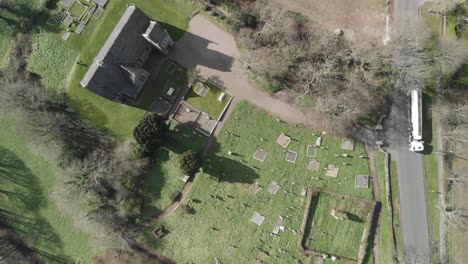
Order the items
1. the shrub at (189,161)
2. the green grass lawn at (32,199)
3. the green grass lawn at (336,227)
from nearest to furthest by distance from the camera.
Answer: the shrub at (189,161)
the green grass lawn at (336,227)
the green grass lawn at (32,199)

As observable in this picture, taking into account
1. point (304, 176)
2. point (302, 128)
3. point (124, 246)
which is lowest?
point (124, 246)

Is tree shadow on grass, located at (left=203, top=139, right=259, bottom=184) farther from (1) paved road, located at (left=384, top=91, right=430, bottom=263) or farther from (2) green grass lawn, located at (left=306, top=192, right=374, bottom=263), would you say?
(1) paved road, located at (left=384, top=91, right=430, bottom=263)

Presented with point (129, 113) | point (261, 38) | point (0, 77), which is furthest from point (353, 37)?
point (0, 77)

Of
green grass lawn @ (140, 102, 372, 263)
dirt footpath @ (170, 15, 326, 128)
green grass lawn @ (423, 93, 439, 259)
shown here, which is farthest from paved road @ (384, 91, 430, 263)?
dirt footpath @ (170, 15, 326, 128)

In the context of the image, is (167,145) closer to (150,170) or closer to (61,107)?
(150,170)

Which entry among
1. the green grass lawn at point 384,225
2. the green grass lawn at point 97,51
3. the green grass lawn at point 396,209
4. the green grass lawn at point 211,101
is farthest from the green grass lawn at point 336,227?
the green grass lawn at point 97,51

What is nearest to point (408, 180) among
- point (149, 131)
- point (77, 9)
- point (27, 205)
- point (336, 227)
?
point (336, 227)

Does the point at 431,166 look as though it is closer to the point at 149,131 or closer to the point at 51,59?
the point at 149,131

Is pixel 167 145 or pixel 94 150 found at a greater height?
pixel 167 145

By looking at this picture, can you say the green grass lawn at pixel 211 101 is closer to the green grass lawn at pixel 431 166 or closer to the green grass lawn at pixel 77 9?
the green grass lawn at pixel 77 9
